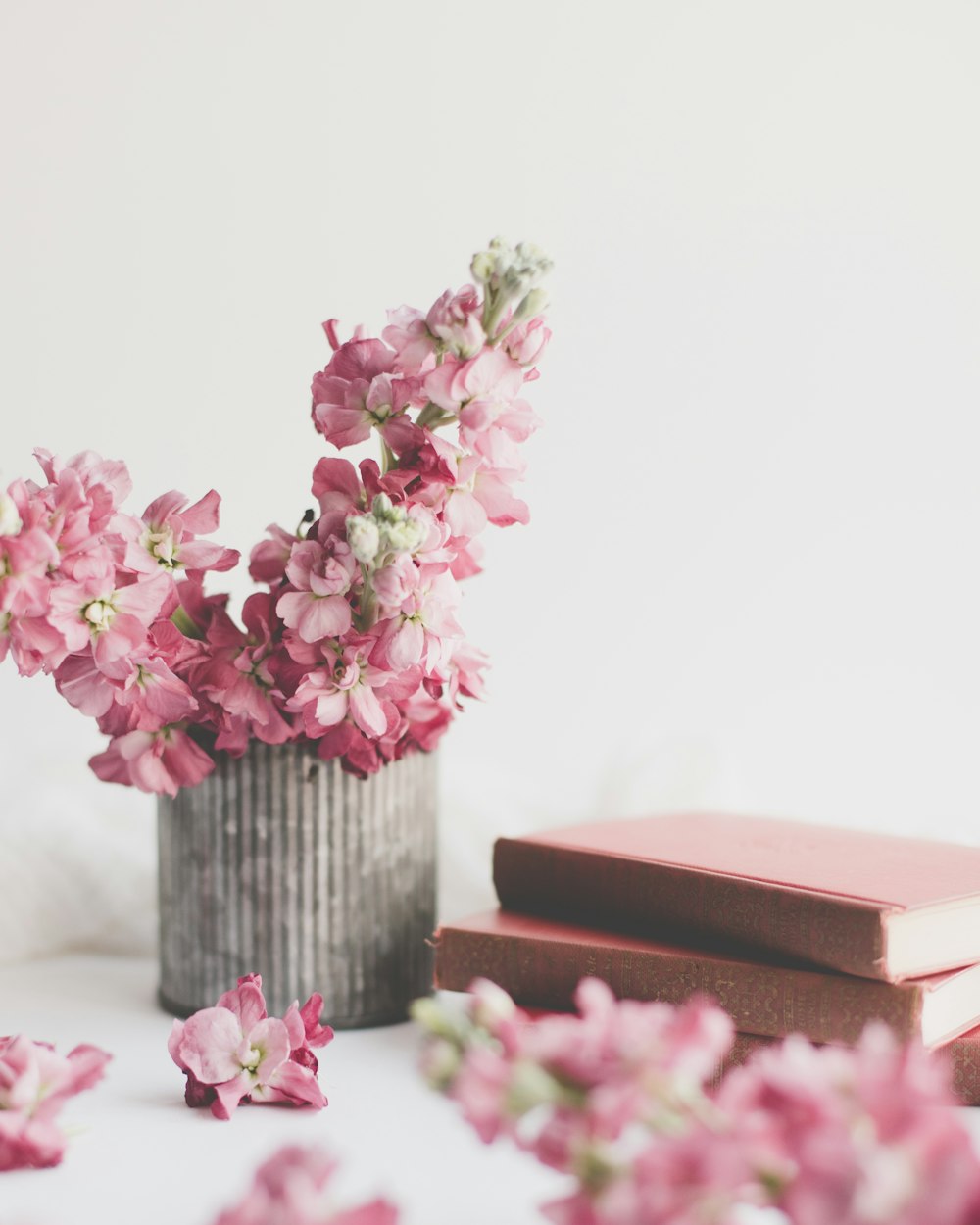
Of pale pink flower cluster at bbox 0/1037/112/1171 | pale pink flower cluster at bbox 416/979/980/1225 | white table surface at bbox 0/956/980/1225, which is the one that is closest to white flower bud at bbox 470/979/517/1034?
pale pink flower cluster at bbox 416/979/980/1225

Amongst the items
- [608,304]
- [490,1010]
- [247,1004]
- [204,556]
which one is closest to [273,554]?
[204,556]

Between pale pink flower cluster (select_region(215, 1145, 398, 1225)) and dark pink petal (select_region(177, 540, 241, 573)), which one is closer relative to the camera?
pale pink flower cluster (select_region(215, 1145, 398, 1225))

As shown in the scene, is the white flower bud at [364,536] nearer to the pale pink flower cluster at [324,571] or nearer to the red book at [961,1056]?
the pale pink flower cluster at [324,571]

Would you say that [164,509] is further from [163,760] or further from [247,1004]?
[247,1004]

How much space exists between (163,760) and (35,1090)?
26 cm

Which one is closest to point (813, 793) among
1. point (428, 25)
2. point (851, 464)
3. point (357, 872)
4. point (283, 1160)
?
point (851, 464)

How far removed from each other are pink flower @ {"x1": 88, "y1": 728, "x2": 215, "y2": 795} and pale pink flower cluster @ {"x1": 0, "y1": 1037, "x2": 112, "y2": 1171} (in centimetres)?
22

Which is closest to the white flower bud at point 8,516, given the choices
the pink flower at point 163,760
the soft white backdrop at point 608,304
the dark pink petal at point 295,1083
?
the pink flower at point 163,760

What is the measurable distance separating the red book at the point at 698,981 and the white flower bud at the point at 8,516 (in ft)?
1.28

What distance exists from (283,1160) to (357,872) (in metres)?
0.51

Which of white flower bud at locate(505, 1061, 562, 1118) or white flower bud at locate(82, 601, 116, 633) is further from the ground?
white flower bud at locate(82, 601, 116, 633)

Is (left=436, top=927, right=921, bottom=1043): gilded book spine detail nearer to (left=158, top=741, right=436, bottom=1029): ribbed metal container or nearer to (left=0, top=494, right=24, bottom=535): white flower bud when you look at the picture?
(left=158, top=741, right=436, bottom=1029): ribbed metal container

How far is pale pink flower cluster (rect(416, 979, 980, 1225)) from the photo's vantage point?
35cm

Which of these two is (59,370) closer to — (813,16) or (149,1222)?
(813,16)
